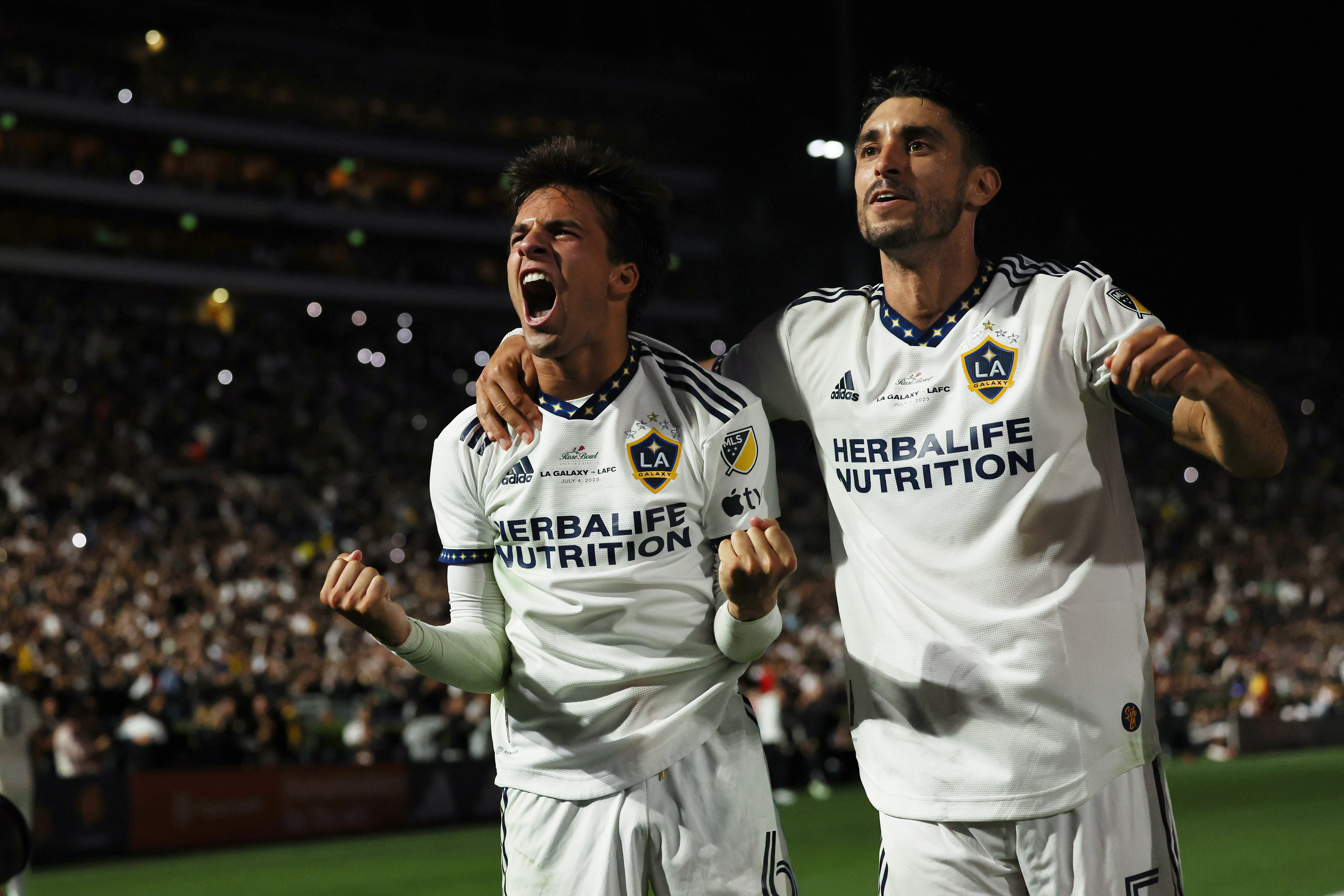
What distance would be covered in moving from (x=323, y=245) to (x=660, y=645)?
150 feet

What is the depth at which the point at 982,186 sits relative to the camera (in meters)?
3.78

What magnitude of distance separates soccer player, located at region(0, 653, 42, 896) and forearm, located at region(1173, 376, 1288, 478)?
9885 millimetres

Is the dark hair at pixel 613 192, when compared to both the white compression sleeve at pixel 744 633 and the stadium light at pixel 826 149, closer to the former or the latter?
the white compression sleeve at pixel 744 633

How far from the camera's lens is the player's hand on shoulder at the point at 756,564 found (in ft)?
10.2

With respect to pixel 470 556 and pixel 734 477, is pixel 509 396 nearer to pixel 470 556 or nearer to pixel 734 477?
pixel 470 556

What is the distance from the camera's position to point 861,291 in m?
3.93

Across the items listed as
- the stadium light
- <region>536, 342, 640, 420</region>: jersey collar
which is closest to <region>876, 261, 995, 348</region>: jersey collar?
<region>536, 342, 640, 420</region>: jersey collar

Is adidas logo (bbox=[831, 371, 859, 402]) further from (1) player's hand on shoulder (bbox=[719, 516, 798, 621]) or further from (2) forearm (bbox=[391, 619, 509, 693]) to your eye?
(2) forearm (bbox=[391, 619, 509, 693])

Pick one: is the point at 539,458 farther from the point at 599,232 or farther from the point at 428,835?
the point at 428,835

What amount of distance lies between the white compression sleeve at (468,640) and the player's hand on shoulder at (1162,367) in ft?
5.56

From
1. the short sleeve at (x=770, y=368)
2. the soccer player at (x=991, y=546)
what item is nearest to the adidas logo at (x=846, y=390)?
the soccer player at (x=991, y=546)

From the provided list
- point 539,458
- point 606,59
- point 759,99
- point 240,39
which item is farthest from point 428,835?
point 759,99

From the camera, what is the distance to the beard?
3619 millimetres

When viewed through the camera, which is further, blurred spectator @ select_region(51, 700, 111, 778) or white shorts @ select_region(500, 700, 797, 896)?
blurred spectator @ select_region(51, 700, 111, 778)
